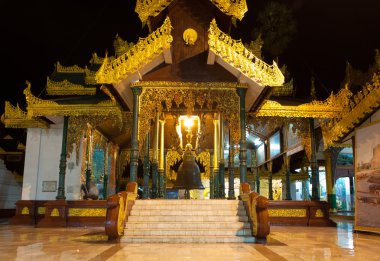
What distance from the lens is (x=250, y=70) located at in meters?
9.89

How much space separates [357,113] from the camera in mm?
10422

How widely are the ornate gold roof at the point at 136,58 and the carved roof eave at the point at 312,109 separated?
4703mm

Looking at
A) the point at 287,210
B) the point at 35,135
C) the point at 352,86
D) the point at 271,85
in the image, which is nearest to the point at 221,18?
the point at 271,85

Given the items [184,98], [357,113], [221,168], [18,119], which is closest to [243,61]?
[184,98]

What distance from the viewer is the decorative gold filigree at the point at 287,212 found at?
12.6m

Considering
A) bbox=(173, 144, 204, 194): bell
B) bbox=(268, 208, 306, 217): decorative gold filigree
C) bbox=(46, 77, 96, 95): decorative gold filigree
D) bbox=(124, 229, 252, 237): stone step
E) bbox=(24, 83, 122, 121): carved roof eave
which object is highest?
bbox=(46, 77, 96, 95): decorative gold filigree

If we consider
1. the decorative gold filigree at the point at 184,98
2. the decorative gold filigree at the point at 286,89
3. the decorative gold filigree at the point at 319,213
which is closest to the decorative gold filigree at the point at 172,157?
the decorative gold filigree at the point at 286,89

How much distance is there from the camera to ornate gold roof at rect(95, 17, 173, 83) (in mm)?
9859

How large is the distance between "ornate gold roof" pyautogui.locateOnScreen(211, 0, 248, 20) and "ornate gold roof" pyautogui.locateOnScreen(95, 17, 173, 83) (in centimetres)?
235

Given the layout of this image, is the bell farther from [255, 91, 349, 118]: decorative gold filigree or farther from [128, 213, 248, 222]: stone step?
[128, 213, 248, 222]: stone step

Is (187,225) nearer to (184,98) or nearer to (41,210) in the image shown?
(184,98)

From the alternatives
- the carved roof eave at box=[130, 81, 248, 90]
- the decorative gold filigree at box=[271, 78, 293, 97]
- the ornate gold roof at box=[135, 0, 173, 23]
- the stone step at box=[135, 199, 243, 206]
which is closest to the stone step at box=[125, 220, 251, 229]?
the stone step at box=[135, 199, 243, 206]

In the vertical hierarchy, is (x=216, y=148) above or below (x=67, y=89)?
below

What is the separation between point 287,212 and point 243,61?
18.6 ft
